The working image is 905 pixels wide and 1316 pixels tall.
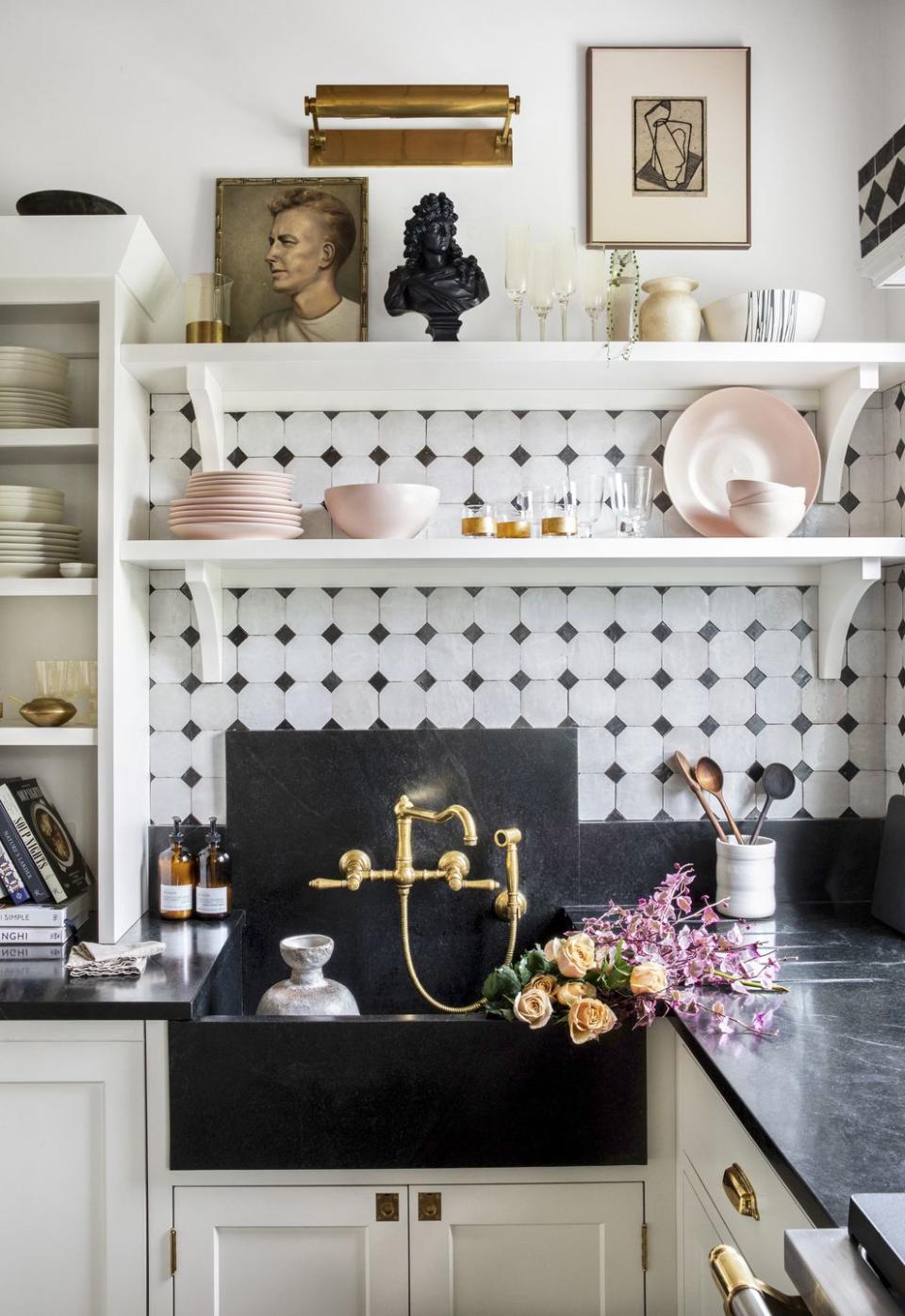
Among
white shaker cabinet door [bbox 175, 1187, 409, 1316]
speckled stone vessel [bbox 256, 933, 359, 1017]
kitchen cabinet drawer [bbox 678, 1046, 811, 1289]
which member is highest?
speckled stone vessel [bbox 256, 933, 359, 1017]

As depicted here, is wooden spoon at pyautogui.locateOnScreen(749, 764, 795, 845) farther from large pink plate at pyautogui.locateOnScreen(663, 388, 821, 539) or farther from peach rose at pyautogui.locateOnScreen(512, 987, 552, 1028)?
peach rose at pyautogui.locateOnScreen(512, 987, 552, 1028)

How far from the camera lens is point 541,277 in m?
1.98

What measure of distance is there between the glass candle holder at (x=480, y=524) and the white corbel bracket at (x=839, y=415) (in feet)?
2.37

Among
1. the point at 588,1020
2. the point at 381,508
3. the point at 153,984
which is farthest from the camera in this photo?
the point at 381,508

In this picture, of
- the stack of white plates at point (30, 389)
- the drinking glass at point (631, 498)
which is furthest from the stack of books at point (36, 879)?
the drinking glass at point (631, 498)

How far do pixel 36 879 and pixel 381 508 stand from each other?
96 cm

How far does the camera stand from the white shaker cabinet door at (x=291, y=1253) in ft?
5.06

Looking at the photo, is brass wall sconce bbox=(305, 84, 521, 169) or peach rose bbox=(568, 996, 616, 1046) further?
brass wall sconce bbox=(305, 84, 521, 169)

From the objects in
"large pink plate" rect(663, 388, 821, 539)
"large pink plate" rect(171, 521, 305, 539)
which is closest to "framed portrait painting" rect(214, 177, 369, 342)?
"large pink plate" rect(171, 521, 305, 539)

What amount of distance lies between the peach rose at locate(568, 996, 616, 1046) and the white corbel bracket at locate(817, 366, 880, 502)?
3.96ft

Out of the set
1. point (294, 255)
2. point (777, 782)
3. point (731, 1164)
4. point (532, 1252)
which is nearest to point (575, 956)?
point (731, 1164)

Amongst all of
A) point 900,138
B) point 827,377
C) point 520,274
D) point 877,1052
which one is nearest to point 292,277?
point 520,274

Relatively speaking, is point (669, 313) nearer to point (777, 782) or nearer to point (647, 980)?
point (777, 782)

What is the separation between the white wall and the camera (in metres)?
2.16
